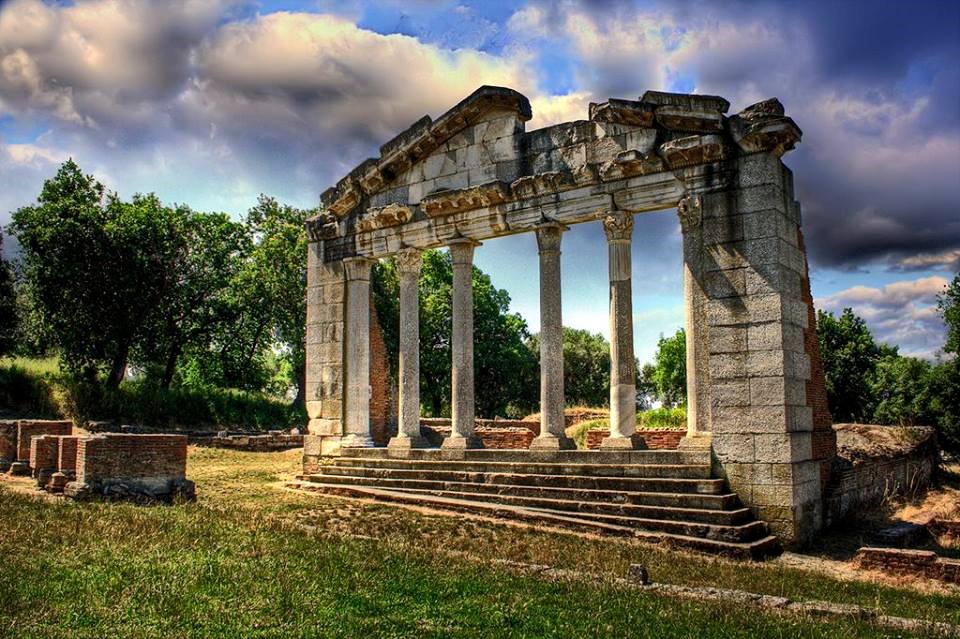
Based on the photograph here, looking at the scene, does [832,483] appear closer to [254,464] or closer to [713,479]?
[713,479]

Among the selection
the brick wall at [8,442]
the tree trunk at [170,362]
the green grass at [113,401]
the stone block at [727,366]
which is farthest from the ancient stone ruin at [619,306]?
the tree trunk at [170,362]

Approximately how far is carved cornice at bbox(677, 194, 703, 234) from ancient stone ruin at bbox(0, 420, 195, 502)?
33.6 feet

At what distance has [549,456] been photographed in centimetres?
1600

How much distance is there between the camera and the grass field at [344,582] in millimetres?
7102

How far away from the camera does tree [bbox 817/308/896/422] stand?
117ft

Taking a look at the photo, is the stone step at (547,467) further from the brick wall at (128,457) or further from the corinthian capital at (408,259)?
the brick wall at (128,457)

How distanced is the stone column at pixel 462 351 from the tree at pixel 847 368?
23.2m

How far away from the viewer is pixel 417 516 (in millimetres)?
14016

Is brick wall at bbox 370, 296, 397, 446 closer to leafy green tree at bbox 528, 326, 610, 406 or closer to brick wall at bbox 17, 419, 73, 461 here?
brick wall at bbox 17, 419, 73, 461

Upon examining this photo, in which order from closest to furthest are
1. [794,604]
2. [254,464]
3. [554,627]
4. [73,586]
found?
[554,627], [73,586], [794,604], [254,464]

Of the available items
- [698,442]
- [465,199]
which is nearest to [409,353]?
[465,199]

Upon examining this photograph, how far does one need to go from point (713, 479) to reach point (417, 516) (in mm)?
5265

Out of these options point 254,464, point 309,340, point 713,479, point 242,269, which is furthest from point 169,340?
point 713,479

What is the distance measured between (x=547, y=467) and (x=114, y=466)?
802 cm
